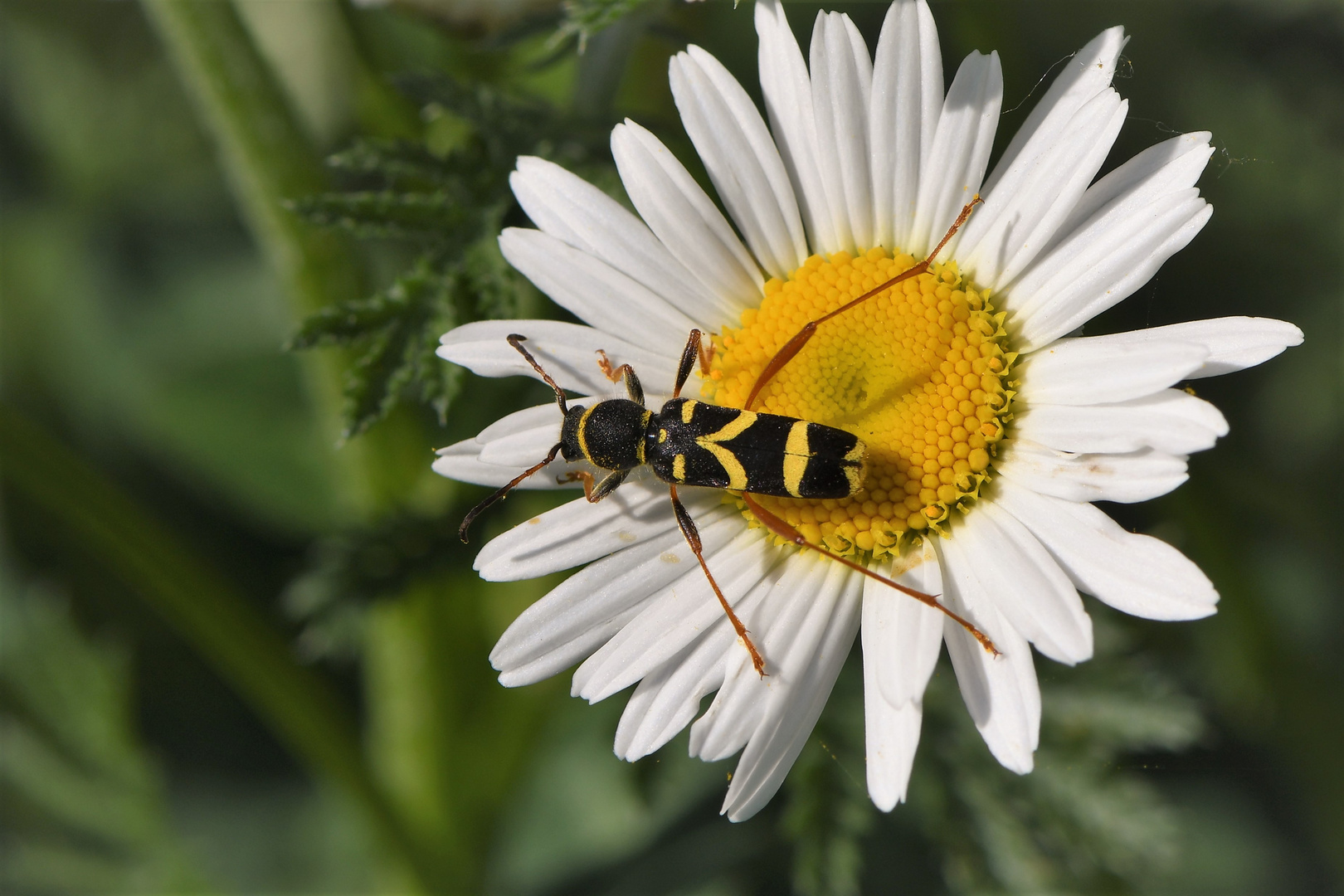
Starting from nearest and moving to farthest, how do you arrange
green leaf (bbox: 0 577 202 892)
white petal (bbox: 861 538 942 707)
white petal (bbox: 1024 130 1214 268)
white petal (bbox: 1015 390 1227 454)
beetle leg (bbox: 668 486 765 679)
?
white petal (bbox: 1015 390 1227 454) < white petal (bbox: 1024 130 1214 268) < white petal (bbox: 861 538 942 707) < beetle leg (bbox: 668 486 765 679) < green leaf (bbox: 0 577 202 892)

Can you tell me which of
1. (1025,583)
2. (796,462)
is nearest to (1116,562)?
(1025,583)

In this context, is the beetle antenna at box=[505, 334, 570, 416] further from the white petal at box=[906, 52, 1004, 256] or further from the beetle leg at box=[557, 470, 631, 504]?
the white petal at box=[906, 52, 1004, 256]

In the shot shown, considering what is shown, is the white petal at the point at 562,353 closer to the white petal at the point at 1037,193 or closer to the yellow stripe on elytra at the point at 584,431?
the yellow stripe on elytra at the point at 584,431

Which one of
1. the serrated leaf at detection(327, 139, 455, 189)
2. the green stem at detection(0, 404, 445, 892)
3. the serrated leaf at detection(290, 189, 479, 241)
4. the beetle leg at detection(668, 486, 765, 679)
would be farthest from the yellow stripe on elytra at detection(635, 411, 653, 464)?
the green stem at detection(0, 404, 445, 892)

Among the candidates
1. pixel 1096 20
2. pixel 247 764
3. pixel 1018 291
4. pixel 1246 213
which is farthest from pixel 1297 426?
pixel 247 764

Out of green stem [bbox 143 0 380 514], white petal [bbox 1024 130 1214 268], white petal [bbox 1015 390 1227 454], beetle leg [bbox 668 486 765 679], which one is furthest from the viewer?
green stem [bbox 143 0 380 514]

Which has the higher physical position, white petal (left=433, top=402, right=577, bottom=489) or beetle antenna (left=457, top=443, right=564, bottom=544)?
white petal (left=433, top=402, right=577, bottom=489)

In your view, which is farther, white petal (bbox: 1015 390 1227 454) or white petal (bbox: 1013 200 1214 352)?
white petal (bbox: 1013 200 1214 352)

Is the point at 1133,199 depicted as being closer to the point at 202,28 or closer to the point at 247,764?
the point at 202,28
